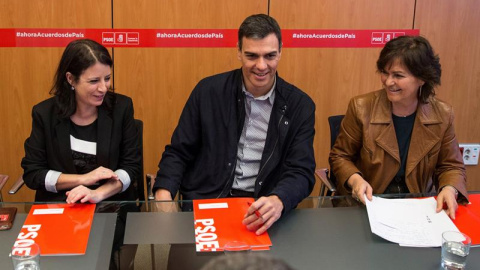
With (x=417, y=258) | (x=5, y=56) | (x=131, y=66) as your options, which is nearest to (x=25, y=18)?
(x=5, y=56)

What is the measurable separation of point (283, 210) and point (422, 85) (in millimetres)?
1137

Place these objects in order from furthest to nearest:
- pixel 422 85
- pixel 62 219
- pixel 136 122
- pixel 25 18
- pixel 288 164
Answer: pixel 25 18
pixel 136 122
pixel 422 85
pixel 288 164
pixel 62 219

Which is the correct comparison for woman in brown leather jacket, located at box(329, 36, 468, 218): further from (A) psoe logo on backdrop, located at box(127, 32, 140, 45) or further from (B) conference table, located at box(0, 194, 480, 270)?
(A) psoe logo on backdrop, located at box(127, 32, 140, 45)

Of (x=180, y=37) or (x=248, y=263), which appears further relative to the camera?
(x=180, y=37)

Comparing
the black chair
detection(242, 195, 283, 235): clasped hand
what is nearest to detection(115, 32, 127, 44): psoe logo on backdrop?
the black chair

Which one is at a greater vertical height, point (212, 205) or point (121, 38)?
point (121, 38)

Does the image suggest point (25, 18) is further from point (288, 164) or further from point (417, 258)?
point (417, 258)

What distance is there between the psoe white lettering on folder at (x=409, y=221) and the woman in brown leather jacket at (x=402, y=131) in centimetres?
37

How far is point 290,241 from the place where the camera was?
1.72m

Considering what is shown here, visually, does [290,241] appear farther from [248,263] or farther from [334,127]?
[334,127]

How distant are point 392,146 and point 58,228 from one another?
1.69 metres

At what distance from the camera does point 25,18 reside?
3514 millimetres

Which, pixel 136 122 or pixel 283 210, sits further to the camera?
pixel 136 122

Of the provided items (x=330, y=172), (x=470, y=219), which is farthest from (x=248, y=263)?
(x=330, y=172)
